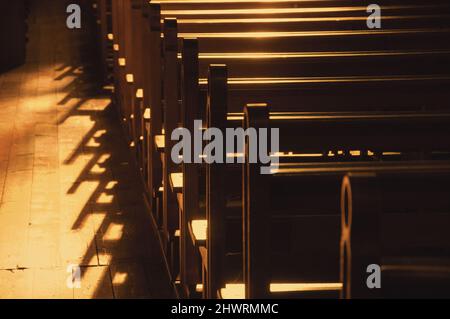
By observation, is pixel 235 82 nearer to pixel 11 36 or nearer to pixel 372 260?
pixel 372 260

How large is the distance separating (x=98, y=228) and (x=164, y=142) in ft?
2.24

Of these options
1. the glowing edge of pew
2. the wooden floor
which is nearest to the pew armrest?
the glowing edge of pew

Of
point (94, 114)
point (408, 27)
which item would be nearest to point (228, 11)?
point (408, 27)

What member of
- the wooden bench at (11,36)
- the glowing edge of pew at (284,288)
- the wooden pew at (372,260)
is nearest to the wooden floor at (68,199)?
the wooden bench at (11,36)

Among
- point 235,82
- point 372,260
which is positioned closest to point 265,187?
point 372,260

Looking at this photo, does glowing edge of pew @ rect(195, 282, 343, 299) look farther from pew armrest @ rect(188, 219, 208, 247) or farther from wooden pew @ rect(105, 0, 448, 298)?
wooden pew @ rect(105, 0, 448, 298)

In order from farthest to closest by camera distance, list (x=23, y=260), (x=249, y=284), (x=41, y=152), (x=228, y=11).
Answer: (x=41, y=152)
(x=228, y=11)
(x=23, y=260)
(x=249, y=284)

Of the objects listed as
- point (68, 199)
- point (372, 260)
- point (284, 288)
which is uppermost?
point (372, 260)

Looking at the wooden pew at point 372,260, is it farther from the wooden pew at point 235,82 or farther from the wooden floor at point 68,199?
the wooden floor at point 68,199

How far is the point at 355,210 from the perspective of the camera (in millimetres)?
1643

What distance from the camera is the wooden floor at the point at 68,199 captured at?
4.31 meters

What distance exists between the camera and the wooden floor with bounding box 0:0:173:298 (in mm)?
4309

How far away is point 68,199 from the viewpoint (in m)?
5.42
